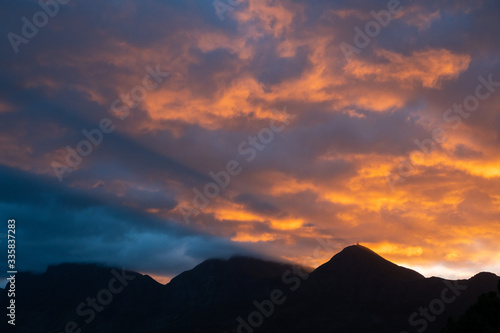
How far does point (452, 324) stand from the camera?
4681 cm

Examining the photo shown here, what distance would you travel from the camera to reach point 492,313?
4341cm

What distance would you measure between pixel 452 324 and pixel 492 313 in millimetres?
4610

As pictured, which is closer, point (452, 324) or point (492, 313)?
point (492, 313)
